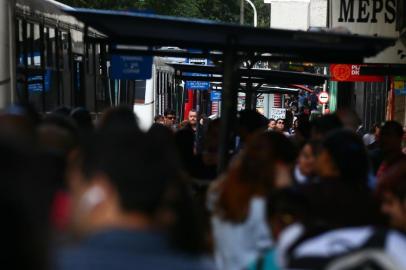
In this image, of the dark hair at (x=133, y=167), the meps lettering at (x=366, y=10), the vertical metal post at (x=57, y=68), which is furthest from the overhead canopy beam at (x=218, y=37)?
the meps lettering at (x=366, y=10)

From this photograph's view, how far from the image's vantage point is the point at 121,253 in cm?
236

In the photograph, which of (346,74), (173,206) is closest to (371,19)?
(346,74)

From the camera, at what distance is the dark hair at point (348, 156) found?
5.06 meters

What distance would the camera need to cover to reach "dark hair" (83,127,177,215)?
2.46 metres

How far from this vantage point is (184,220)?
8.69 feet

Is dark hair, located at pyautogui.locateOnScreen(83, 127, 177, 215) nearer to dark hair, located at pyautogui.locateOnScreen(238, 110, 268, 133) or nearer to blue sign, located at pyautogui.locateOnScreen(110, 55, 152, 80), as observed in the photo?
dark hair, located at pyautogui.locateOnScreen(238, 110, 268, 133)

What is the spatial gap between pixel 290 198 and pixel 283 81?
1049cm

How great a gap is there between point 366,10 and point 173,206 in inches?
586

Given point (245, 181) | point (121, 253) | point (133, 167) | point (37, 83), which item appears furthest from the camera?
point (37, 83)

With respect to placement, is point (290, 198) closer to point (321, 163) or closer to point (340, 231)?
point (321, 163)

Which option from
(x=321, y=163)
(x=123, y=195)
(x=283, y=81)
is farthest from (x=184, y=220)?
(x=283, y=81)

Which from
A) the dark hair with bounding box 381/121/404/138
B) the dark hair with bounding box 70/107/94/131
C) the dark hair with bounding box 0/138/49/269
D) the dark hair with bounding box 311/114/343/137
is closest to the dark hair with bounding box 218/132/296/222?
the dark hair with bounding box 311/114/343/137

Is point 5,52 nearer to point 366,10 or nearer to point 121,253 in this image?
point 366,10

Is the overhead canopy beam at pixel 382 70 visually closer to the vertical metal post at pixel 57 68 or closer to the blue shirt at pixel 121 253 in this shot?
the vertical metal post at pixel 57 68
